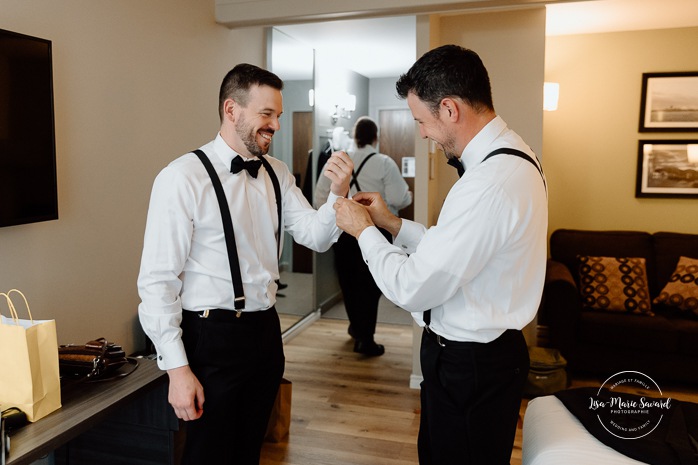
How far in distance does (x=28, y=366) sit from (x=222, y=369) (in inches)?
21.0

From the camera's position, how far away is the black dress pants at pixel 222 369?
5.92 ft

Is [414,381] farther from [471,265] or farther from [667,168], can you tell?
[667,168]

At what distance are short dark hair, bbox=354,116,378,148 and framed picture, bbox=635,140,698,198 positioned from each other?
2099 mm

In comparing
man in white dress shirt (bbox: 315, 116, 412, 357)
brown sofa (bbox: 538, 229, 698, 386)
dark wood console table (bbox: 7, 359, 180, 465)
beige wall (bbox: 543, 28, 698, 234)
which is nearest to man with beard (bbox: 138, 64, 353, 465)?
dark wood console table (bbox: 7, 359, 180, 465)

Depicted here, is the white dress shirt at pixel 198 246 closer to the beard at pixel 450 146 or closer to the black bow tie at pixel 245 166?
the black bow tie at pixel 245 166

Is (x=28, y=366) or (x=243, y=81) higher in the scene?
(x=243, y=81)

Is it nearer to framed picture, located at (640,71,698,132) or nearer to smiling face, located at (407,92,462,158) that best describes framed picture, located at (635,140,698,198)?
framed picture, located at (640,71,698,132)

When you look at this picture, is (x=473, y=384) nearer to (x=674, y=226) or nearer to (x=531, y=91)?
(x=531, y=91)

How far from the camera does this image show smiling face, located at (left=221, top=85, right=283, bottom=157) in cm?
187

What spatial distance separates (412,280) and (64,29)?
180cm

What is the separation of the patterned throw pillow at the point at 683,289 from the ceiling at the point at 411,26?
1.73 meters

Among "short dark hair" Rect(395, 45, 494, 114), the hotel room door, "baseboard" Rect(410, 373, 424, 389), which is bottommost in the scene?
"baseboard" Rect(410, 373, 424, 389)

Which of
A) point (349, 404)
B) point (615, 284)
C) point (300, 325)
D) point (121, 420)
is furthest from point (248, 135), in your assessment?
A: point (300, 325)

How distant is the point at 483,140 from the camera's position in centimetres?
157
